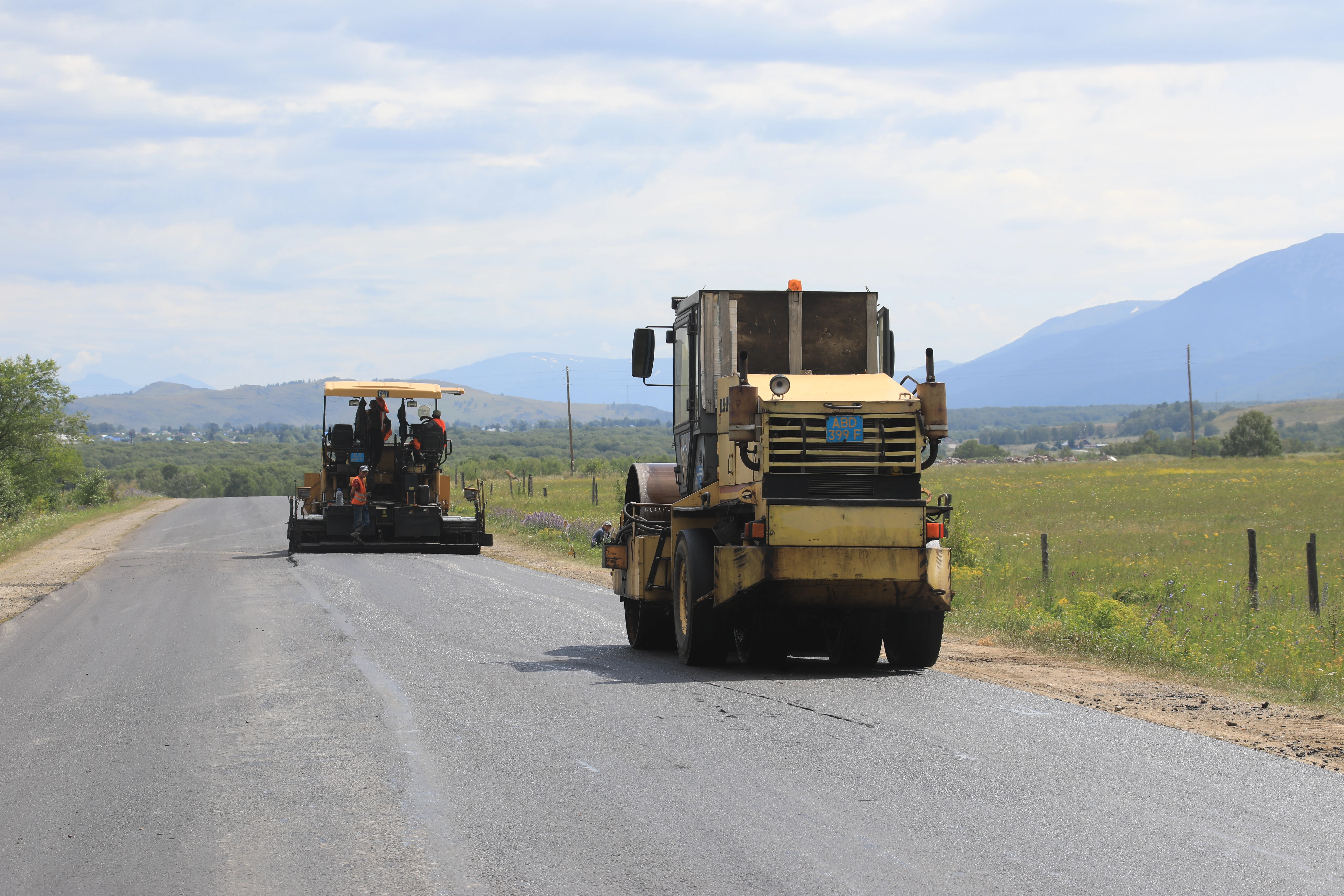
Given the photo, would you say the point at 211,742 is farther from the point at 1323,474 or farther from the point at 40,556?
the point at 1323,474

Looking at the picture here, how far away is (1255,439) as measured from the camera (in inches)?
3644

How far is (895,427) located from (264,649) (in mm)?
6929

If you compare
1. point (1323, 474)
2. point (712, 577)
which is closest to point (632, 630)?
point (712, 577)

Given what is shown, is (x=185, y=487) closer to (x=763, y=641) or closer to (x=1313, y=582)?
(x=1313, y=582)

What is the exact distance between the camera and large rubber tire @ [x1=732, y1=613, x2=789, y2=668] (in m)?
10.9

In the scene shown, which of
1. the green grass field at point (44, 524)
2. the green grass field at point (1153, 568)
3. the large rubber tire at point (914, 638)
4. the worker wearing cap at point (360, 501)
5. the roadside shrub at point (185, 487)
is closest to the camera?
the large rubber tire at point (914, 638)

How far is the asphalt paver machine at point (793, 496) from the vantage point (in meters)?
9.82

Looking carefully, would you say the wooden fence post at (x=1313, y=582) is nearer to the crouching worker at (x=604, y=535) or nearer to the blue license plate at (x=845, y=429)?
the blue license plate at (x=845, y=429)

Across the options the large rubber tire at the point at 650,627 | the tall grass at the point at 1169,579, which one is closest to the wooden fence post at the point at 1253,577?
the tall grass at the point at 1169,579

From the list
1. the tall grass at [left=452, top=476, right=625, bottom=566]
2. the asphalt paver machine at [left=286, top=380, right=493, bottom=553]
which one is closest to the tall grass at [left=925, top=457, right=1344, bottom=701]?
the tall grass at [left=452, top=476, right=625, bottom=566]

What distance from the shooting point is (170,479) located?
108938mm

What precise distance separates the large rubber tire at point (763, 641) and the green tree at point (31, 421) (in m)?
54.7

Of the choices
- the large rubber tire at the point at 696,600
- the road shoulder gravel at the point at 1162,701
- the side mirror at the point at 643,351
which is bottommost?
the road shoulder gravel at the point at 1162,701

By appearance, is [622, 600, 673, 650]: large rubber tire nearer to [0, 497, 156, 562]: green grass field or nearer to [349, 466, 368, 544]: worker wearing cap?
[349, 466, 368, 544]: worker wearing cap
